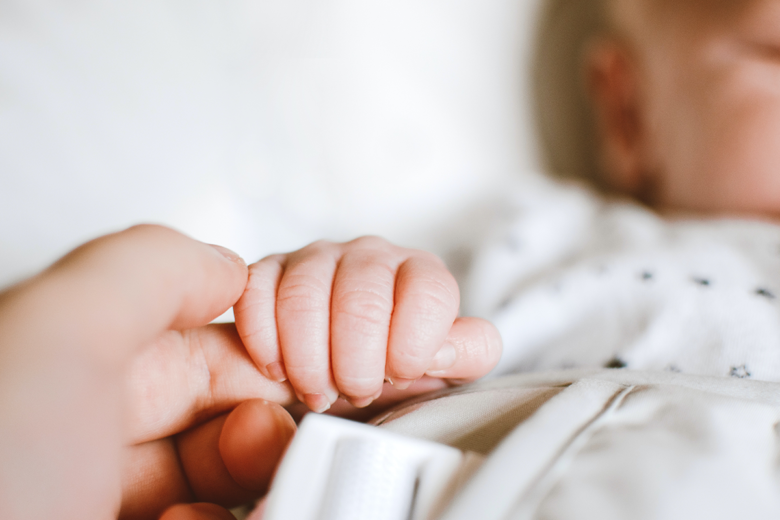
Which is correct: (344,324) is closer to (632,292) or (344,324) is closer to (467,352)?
(467,352)

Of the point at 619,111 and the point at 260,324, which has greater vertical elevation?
the point at 619,111

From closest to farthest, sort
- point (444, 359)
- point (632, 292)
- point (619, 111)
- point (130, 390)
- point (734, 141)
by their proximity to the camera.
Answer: point (130, 390) < point (444, 359) < point (632, 292) < point (734, 141) < point (619, 111)

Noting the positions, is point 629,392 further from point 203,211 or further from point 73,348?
point 203,211

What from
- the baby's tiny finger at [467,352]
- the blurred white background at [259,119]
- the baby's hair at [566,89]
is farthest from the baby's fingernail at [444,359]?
the baby's hair at [566,89]

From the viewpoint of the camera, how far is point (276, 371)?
1.26 ft

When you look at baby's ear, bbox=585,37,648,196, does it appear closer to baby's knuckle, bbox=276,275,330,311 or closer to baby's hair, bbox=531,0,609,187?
baby's hair, bbox=531,0,609,187

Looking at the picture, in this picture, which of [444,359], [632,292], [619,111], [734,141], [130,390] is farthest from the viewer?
[619,111]

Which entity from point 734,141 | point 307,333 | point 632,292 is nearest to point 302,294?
point 307,333

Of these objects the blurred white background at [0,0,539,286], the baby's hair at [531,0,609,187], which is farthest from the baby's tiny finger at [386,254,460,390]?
the baby's hair at [531,0,609,187]

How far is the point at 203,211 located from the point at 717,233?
0.69 m

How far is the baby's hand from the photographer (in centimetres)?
36

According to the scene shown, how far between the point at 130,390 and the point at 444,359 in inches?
9.2

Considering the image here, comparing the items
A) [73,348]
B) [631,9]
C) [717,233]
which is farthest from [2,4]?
[631,9]

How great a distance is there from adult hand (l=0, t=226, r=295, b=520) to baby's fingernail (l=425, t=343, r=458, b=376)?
0.42 feet
